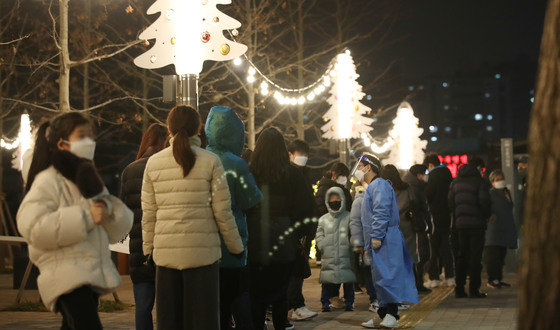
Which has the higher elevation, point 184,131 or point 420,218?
point 184,131

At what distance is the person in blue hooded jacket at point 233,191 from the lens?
283 inches

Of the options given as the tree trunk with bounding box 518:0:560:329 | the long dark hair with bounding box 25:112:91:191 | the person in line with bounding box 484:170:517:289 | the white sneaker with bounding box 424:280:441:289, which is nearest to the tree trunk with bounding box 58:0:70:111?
the white sneaker with bounding box 424:280:441:289

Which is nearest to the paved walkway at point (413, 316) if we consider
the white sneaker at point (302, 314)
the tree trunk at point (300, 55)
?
the white sneaker at point (302, 314)

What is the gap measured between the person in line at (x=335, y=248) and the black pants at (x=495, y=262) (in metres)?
4.56

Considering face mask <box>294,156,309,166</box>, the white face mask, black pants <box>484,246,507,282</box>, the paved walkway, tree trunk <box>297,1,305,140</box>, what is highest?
tree trunk <box>297,1,305,140</box>

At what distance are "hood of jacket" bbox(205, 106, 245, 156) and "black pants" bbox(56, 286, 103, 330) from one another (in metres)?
2.56

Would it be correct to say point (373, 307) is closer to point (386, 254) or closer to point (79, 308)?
point (386, 254)

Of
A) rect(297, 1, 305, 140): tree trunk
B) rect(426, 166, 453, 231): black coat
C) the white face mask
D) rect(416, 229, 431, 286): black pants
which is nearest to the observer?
the white face mask

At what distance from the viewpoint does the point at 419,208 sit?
15.0m

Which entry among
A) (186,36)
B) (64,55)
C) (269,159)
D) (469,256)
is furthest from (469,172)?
(269,159)

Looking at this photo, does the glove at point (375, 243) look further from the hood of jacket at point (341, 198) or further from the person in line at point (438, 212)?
the person in line at point (438, 212)

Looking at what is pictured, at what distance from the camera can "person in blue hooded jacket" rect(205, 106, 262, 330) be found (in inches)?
283

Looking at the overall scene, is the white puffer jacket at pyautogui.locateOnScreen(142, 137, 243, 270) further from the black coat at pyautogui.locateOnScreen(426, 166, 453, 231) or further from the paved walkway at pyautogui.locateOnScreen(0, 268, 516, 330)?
the black coat at pyautogui.locateOnScreen(426, 166, 453, 231)

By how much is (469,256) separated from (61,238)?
10.2m
